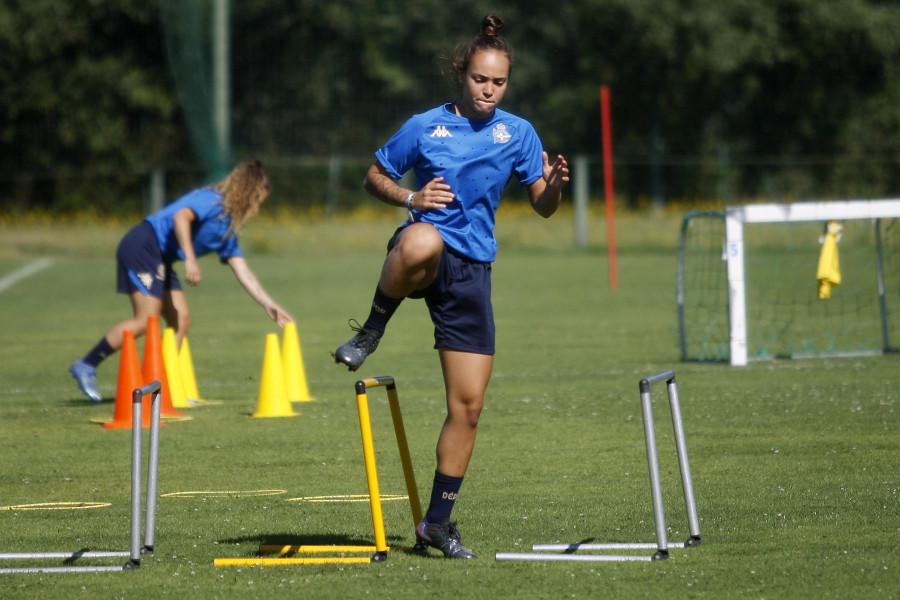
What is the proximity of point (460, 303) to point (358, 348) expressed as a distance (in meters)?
0.44

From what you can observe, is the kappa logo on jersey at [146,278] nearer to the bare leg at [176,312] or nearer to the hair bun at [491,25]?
the bare leg at [176,312]

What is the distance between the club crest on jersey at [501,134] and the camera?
490 cm

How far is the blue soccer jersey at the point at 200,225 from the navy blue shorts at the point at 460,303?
16.4 ft

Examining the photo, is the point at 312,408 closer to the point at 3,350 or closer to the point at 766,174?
the point at 3,350

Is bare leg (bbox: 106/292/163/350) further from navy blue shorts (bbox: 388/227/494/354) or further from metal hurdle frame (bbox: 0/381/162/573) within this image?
navy blue shorts (bbox: 388/227/494/354)

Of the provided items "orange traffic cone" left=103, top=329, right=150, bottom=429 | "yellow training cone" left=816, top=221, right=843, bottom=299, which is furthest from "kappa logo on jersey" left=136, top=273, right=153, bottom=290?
"yellow training cone" left=816, top=221, right=843, bottom=299

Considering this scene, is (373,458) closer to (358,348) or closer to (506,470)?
(358,348)

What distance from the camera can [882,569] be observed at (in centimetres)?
455

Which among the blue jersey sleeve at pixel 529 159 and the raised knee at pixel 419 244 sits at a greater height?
the blue jersey sleeve at pixel 529 159

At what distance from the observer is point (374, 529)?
4984mm

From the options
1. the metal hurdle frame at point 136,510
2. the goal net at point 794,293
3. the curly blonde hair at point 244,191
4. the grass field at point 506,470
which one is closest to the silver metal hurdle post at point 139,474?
the metal hurdle frame at point 136,510

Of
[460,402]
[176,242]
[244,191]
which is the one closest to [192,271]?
[176,242]

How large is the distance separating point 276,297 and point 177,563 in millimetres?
15188

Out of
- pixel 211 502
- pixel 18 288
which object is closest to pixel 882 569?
pixel 211 502
